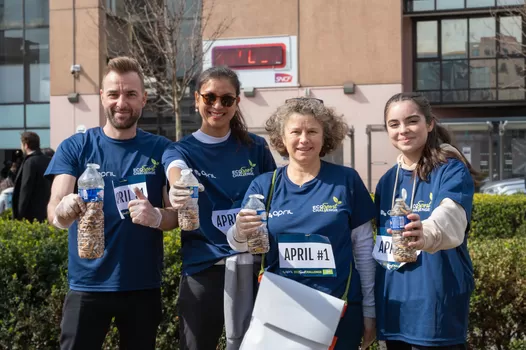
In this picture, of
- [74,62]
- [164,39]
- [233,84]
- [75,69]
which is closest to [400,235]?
[233,84]

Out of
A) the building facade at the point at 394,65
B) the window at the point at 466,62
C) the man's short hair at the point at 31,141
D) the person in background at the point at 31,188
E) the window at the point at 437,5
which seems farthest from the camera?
the window at the point at 466,62

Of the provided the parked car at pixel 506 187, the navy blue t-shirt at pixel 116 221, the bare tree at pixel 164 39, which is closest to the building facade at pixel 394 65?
the bare tree at pixel 164 39

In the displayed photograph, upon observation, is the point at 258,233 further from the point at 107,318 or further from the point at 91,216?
the point at 107,318

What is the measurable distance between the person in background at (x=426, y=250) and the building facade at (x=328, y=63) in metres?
14.2

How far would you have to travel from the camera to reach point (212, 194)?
3.61 metres

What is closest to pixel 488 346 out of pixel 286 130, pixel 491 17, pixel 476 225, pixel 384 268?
pixel 384 268

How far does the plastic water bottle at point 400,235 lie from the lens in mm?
2908

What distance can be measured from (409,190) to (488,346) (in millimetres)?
2151

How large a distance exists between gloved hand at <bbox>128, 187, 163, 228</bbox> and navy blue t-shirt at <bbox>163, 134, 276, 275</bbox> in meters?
0.28

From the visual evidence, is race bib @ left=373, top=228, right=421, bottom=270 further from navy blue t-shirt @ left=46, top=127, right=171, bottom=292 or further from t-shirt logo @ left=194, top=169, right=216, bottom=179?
navy blue t-shirt @ left=46, top=127, right=171, bottom=292

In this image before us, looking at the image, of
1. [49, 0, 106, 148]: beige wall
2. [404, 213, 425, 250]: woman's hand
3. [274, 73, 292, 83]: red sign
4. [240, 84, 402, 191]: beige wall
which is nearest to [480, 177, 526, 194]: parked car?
[240, 84, 402, 191]: beige wall

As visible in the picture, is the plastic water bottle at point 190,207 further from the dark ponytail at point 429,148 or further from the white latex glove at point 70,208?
the dark ponytail at point 429,148

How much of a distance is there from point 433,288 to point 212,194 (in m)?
1.32

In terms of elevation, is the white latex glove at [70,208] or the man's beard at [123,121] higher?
the man's beard at [123,121]
